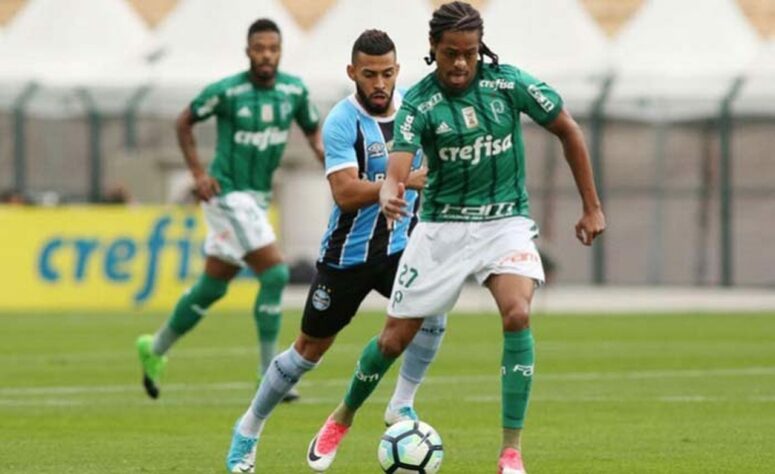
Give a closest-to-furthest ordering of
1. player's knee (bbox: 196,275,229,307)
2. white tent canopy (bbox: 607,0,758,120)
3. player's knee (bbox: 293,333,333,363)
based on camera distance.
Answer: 1. player's knee (bbox: 293,333,333,363)
2. player's knee (bbox: 196,275,229,307)
3. white tent canopy (bbox: 607,0,758,120)

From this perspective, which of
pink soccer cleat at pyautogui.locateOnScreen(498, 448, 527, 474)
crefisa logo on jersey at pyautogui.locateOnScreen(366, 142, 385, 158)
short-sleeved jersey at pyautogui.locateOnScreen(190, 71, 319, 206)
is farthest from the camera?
short-sleeved jersey at pyautogui.locateOnScreen(190, 71, 319, 206)

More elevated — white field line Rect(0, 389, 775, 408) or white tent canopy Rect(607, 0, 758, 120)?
white tent canopy Rect(607, 0, 758, 120)

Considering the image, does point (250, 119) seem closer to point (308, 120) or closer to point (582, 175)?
point (308, 120)

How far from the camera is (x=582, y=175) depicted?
10461 millimetres

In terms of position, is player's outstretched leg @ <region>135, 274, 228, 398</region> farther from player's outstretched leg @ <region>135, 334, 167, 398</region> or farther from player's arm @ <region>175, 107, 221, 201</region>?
player's arm @ <region>175, 107, 221, 201</region>

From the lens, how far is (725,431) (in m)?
12.8

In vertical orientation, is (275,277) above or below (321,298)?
below

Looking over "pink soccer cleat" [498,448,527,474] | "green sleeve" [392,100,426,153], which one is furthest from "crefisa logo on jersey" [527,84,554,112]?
"pink soccer cleat" [498,448,527,474]

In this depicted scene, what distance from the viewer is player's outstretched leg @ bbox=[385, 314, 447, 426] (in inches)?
480

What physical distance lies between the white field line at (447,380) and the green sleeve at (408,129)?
21.2 feet

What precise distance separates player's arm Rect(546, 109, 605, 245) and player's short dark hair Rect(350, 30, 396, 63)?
1111 mm

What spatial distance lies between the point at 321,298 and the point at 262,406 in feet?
2.23

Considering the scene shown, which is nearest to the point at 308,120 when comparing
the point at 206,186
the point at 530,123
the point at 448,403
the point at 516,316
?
the point at 206,186

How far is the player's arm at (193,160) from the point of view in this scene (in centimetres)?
1612
